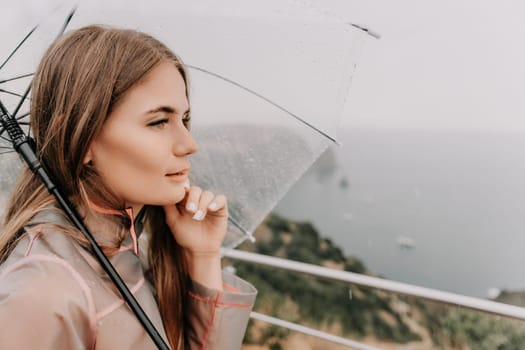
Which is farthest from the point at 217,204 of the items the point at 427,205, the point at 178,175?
the point at 427,205

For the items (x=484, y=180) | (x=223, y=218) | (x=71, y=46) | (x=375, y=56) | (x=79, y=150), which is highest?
(x=71, y=46)

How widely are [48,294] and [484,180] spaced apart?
3903 cm

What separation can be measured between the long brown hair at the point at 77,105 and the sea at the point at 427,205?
2987cm

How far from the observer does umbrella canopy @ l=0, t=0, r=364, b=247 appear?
1059mm

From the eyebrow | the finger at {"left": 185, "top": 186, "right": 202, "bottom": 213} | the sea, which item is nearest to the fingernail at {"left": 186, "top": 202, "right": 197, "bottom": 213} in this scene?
the finger at {"left": 185, "top": 186, "right": 202, "bottom": 213}

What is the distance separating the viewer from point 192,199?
1.02 metres

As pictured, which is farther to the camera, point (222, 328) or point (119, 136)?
point (222, 328)

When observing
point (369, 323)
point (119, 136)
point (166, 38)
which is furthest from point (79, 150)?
point (369, 323)

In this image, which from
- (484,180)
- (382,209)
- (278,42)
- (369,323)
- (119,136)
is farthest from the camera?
(382,209)

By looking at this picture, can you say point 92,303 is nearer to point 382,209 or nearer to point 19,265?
point 19,265

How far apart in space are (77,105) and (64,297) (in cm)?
33

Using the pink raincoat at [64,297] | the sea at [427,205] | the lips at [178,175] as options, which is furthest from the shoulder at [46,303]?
the sea at [427,205]

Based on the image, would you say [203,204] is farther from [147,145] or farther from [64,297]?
[64,297]

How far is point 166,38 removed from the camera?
1034 millimetres
